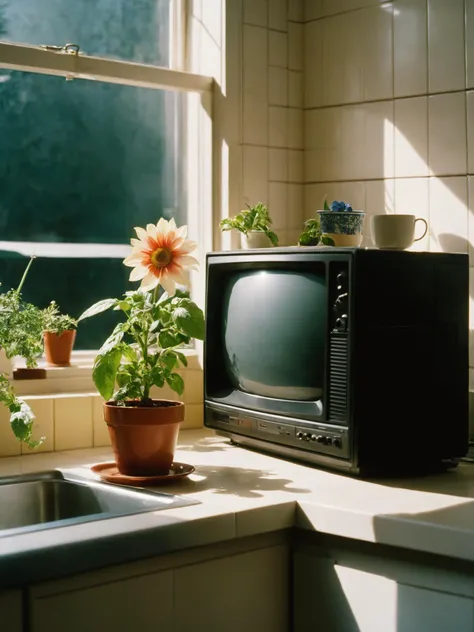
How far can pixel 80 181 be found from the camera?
7.64 ft

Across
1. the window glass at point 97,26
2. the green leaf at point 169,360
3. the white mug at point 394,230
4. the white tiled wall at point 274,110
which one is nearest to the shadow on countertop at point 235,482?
the green leaf at point 169,360

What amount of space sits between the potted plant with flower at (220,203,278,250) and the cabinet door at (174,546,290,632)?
82 centimetres

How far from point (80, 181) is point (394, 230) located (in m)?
0.80

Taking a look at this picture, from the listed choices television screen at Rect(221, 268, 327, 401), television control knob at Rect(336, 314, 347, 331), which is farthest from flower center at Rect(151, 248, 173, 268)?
television control knob at Rect(336, 314, 347, 331)

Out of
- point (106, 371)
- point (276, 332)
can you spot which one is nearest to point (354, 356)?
point (276, 332)

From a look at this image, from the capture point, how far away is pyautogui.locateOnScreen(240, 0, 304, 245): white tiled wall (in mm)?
2416

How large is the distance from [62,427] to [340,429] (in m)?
0.69

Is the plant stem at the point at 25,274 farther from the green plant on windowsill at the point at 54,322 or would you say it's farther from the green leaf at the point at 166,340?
the green leaf at the point at 166,340

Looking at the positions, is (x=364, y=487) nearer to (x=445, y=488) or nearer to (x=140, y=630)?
(x=445, y=488)

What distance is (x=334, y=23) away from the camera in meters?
2.44

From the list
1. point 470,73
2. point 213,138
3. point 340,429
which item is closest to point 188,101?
point 213,138

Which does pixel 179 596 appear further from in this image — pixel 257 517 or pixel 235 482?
pixel 235 482

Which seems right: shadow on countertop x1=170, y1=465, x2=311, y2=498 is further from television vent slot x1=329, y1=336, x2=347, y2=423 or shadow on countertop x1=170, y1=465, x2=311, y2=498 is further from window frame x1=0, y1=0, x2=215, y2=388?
window frame x1=0, y1=0, x2=215, y2=388

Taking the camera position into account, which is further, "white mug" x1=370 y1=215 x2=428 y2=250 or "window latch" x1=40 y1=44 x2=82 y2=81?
"window latch" x1=40 y1=44 x2=82 y2=81
